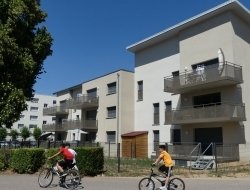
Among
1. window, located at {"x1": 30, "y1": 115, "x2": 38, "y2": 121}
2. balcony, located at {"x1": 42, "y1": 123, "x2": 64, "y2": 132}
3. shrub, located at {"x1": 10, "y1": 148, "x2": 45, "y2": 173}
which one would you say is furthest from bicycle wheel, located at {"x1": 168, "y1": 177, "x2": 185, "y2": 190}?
window, located at {"x1": 30, "y1": 115, "x2": 38, "y2": 121}

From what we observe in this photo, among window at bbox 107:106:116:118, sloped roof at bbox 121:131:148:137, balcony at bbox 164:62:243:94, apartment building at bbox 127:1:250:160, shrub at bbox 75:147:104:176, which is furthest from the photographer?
window at bbox 107:106:116:118

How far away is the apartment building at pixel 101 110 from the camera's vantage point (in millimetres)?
39031

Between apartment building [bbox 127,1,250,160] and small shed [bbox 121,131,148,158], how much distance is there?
64 cm

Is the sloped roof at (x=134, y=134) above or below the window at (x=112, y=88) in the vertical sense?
below

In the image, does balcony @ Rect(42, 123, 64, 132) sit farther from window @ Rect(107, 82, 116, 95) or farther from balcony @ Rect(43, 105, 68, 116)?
Result: window @ Rect(107, 82, 116, 95)

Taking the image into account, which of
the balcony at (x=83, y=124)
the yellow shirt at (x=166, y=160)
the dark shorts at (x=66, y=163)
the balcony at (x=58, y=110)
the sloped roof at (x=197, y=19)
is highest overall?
the sloped roof at (x=197, y=19)

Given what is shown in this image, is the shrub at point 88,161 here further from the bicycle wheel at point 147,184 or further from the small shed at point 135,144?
the small shed at point 135,144

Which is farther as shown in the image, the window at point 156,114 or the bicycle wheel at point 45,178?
the window at point 156,114

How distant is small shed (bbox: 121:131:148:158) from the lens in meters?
34.9

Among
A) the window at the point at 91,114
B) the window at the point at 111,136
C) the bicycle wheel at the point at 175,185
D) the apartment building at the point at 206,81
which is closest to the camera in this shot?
the bicycle wheel at the point at 175,185

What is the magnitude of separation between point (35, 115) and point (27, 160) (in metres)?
75.3

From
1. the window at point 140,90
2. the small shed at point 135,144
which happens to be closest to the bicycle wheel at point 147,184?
the small shed at point 135,144

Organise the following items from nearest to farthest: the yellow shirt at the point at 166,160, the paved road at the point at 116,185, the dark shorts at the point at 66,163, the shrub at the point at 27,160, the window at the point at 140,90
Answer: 1. the yellow shirt at the point at 166,160
2. the paved road at the point at 116,185
3. the dark shorts at the point at 66,163
4. the shrub at the point at 27,160
5. the window at the point at 140,90

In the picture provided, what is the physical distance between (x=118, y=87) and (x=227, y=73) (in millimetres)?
15723
